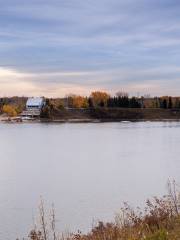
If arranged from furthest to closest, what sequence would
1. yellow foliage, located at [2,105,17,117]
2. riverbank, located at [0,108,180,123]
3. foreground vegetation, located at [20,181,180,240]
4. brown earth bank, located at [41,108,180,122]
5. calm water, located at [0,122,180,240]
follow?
1. yellow foliage, located at [2,105,17,117]
2. brown earth bank, located at [41,108,180,122]
3. riverbank, located at [0,108,180,123]
4. calm water, located at [0,122,180,240]
5. foreground vegetation, located at [20,181,180,240]

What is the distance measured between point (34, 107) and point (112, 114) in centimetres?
1729

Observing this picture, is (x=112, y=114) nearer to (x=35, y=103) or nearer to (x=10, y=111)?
(x=35, y=103)

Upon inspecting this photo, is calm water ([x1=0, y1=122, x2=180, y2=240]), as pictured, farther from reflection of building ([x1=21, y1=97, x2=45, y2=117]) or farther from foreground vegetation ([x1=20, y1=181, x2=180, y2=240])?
reflection of building ([x1=21, y1=97, x2=45, y2=117])

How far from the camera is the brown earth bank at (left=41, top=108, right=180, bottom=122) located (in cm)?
10769

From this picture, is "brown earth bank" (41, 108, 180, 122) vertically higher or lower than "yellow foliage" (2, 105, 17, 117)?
lower

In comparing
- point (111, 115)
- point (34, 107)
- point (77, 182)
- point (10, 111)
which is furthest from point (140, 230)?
point (10, 111)

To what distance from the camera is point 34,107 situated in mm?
115625

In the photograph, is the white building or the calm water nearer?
the calm water

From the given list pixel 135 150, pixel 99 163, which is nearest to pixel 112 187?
pixel 99 163

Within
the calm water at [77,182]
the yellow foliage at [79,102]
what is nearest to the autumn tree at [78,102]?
the yellow foliage at [79,102]

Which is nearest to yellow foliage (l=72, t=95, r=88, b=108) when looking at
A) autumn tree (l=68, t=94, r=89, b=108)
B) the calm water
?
autumn tree (l=68, t=94, r=89, b=108)

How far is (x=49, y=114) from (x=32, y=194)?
3618 inches

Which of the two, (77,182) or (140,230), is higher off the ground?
(140,230)

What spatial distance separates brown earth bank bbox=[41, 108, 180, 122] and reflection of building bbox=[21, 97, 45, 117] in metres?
4.44
